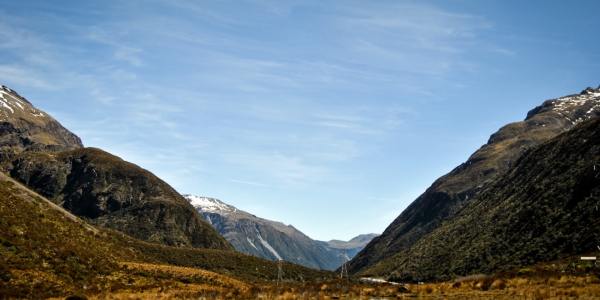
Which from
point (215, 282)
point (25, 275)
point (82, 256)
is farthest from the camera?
point (215, 282)

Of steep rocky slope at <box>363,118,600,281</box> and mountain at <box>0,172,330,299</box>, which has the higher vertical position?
steep rocky slope at <box>363,118,600,281</box>

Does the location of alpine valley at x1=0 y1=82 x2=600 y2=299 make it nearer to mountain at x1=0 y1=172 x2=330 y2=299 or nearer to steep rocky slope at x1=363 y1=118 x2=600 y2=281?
mountain at x1=0 y1=172 x2=330 y2=299

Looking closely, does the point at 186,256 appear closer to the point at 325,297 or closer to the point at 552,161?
the point at 552,161

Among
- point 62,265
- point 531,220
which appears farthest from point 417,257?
point 62,265

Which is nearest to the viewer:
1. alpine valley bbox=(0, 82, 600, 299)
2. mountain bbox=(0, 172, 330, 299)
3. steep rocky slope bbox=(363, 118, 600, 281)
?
alpine valley bbox=(0, 82, 600, 299)

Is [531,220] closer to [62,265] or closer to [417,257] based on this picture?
[417,257]

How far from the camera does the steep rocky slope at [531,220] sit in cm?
8750

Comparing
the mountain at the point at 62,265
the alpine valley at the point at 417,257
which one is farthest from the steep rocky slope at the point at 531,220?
the mountain at the point at 62,265

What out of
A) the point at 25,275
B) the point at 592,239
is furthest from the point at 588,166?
the point at 25,275

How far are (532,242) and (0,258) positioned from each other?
3386 inches

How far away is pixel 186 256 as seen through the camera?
134 m

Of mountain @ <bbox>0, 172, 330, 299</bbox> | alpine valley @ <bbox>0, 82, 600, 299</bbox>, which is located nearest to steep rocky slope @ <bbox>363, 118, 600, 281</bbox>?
alpine valley @ <bbox>0, 82, 600, 299</bbox>

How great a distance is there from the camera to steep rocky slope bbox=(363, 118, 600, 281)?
87.5 meters

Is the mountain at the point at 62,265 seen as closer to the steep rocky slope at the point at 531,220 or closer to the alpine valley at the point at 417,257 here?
the alpine valley at the point at 417,257
